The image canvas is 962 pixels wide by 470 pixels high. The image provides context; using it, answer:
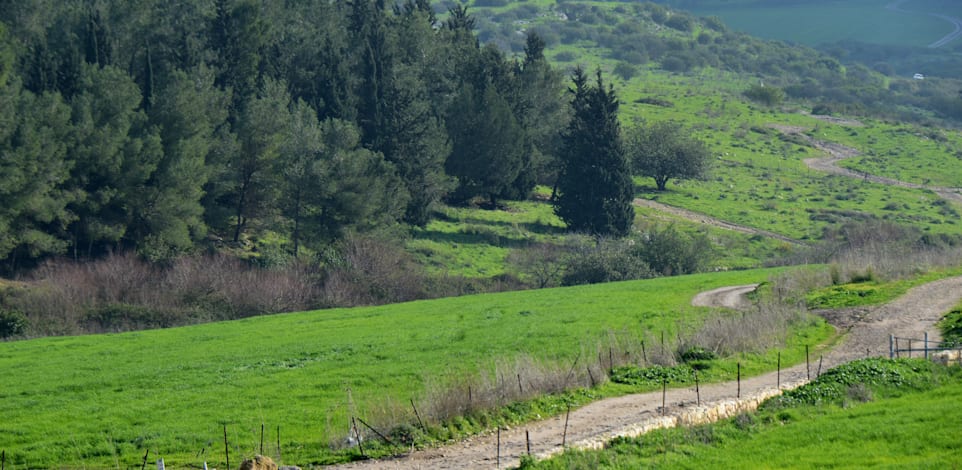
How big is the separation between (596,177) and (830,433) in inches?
2581

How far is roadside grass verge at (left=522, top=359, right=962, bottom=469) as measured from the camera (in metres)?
20.1

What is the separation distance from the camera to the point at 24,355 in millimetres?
40812

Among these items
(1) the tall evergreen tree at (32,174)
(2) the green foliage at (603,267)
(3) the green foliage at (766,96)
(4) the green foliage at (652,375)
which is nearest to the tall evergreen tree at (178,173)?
(1) the tall evergreen tree at (32,174)

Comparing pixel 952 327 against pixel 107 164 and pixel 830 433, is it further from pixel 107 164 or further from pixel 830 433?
pixel 107 164

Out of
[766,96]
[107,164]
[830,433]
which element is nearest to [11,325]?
[107,164]

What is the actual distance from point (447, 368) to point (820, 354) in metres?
12.3

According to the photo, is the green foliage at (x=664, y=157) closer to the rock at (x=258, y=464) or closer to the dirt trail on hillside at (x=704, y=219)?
the dirt trail on hillside at (x=704, y=219)

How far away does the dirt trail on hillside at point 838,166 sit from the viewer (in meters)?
117

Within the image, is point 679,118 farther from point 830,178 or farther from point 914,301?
point 914,301

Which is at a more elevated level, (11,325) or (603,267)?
(11,325)

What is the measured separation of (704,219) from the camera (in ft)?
319

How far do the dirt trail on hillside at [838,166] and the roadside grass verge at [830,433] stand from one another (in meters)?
93.3

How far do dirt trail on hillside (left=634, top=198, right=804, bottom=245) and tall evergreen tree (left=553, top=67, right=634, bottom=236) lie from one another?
39.1 ft

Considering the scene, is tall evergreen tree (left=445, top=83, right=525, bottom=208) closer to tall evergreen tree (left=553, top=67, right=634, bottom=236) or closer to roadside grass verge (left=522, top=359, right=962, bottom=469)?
tall evergreen tree (left=553, top=67, right=634, bottom=236)
